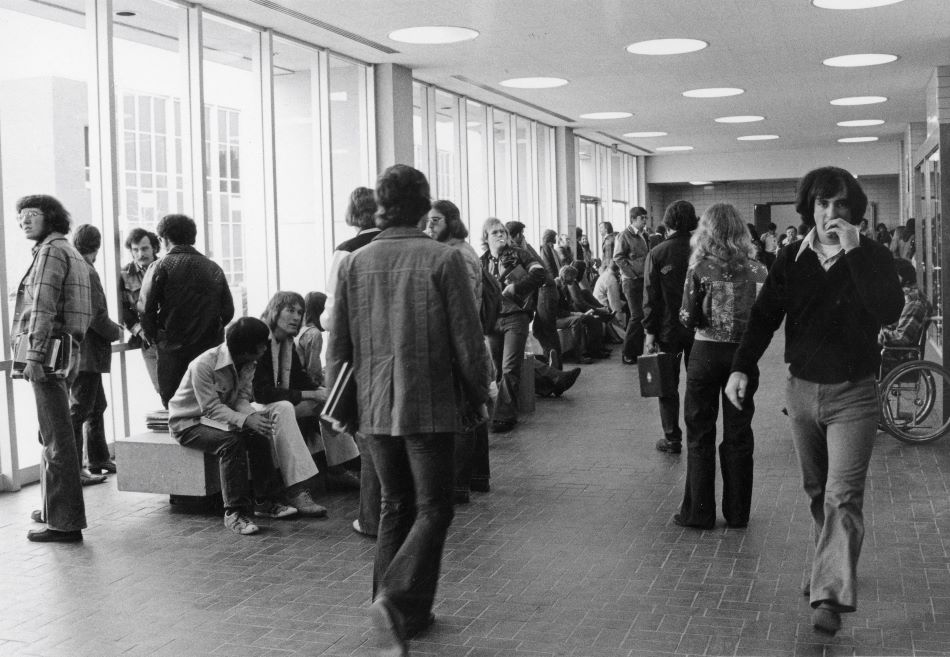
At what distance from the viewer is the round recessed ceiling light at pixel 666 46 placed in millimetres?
10781

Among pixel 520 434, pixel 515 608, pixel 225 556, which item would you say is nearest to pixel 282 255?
pixel 520 434

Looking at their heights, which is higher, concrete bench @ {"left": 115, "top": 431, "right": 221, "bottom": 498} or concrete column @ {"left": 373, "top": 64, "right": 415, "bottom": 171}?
concrete column @ {"left": 373, "top": 64, "right": 415, "bottom": 171}

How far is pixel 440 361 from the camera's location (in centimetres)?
368

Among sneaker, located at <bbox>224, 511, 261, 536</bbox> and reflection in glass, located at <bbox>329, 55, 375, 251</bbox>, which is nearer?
sneaker, located at <bbox>224, 511, 261, 536</bbox>

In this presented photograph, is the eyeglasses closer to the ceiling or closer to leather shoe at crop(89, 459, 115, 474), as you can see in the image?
leather shoe at crop(89, 459, 115, 474)

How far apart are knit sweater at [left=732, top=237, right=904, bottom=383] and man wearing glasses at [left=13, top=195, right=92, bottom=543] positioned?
134 inches

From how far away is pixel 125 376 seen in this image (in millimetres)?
7863

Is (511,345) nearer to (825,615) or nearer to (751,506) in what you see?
(751,506)

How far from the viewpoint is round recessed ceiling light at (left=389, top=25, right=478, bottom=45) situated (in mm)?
9786

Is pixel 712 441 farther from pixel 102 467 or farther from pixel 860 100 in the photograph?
pixel 860 100

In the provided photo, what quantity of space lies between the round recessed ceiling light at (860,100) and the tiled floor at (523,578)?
10.3 meters

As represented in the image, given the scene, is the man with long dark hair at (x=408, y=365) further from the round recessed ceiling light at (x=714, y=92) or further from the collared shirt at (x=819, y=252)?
the round recessed ceiling light at (x=714, y=92)

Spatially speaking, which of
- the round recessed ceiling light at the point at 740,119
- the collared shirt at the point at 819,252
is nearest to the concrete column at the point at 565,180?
the round recessed ceiling light at the point at 740,119

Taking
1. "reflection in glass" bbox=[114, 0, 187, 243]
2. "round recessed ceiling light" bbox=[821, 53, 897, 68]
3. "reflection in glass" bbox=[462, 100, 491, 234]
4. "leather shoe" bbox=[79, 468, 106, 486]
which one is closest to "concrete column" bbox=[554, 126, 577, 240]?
"reflection in glass" bbox=[462, 100, 491, 234]
